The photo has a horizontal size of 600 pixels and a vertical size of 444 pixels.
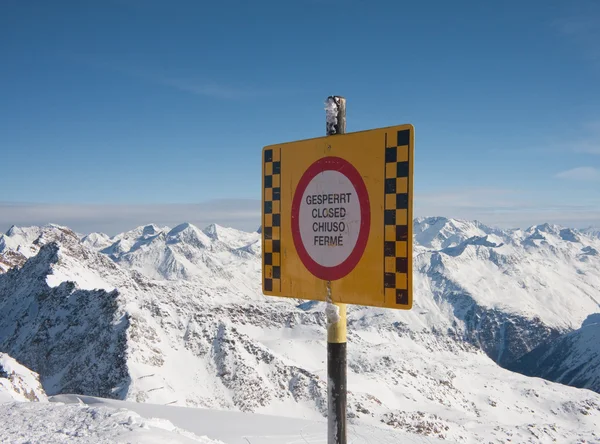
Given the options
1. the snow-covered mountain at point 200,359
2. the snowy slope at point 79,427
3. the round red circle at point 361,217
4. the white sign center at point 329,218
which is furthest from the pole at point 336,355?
the snow-covered mountain at point 200,359

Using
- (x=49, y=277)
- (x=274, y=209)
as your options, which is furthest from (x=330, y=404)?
(x=49, y=277)

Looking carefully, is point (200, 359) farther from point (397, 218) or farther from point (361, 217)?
point (397, 218)

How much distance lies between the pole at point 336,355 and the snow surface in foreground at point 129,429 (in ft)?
11.3

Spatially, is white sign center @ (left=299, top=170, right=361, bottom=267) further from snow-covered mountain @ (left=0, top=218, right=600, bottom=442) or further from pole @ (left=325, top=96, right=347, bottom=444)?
snow-covered mountain @ (left=0, top=218, right=600, bottom=442)

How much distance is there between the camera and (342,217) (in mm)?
4070

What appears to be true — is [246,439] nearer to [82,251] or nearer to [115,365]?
[115,365]

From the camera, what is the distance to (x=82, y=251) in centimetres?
13275

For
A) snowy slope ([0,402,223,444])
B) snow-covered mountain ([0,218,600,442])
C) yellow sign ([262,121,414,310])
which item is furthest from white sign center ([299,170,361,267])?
snow-covered mountain ([0,218,600,442])

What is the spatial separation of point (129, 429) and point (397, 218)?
18.0ft

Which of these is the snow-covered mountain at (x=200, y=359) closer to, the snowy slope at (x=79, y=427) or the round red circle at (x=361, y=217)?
the snowy slope at (x=79, y=427)

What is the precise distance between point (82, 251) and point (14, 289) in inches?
820

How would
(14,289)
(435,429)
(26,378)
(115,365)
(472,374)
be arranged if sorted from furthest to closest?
(472,374) → (14,289) → (435,429) → (115,365) → (26,378)

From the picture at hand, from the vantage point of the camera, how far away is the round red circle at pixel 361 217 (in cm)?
390

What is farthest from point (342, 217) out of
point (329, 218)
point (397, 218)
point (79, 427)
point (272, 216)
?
point (79, 427)
